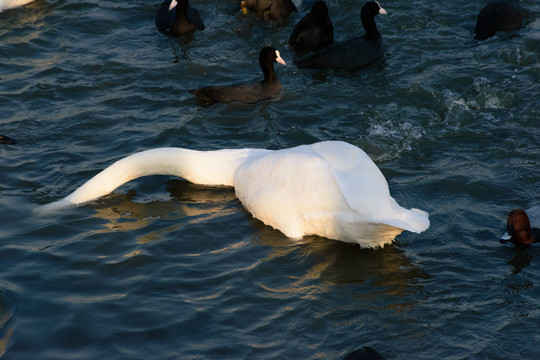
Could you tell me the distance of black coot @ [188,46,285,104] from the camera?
10.4 metres

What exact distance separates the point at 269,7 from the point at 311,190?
683 centimetres

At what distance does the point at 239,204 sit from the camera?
7945 mm

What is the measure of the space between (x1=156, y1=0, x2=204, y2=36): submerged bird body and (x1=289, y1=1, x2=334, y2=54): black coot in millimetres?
1809

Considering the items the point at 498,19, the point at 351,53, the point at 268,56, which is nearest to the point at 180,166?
the point at 268,56

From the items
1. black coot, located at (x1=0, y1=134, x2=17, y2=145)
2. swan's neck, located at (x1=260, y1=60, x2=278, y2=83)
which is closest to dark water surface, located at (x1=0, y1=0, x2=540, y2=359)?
black coot, located at (x1=0, y1=134, x2=17, y2=145)

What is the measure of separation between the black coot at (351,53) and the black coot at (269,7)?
70.1 inches

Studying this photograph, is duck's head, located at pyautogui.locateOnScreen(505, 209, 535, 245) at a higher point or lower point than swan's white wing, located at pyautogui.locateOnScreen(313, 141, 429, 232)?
lower

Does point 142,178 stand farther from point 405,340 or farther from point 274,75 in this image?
point 405,340

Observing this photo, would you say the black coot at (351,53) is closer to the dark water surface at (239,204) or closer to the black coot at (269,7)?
the dark water surface at (239,204)

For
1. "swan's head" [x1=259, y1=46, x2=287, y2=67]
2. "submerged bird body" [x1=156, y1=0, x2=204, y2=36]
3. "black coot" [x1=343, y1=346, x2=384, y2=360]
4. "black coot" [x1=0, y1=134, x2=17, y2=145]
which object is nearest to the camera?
Answer: "black coot" [x1=343, y1=346, x2=384, y2=360]

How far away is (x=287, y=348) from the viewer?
18.5ft

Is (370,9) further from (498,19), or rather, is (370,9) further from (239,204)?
(239,204)

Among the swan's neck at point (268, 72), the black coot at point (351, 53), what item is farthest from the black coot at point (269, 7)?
the swan's neck at point (268, 72)

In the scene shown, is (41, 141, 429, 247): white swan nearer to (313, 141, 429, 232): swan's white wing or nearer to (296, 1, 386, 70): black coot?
(313, 141, 429, 232): swan's white wing
